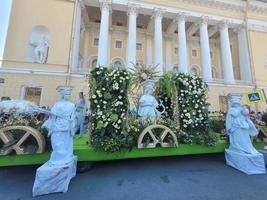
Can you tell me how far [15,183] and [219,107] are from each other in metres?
17.9

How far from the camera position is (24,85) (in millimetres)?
12781

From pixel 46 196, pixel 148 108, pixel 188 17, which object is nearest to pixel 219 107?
pixel 188 17

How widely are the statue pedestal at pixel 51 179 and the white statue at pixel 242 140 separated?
4621 mm

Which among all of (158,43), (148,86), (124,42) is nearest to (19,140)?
(148,86)

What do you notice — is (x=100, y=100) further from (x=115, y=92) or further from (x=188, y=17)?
(x=188, y=17)

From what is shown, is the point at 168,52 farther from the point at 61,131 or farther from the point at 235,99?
the point at 61,131

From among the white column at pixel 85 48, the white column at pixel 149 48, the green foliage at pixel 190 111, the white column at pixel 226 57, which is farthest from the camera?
the white column at pixel 149 48

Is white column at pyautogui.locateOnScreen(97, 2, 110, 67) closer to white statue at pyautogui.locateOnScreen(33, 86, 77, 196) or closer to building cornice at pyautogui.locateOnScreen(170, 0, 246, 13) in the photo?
building cornice at pyautogui.locateOnScreen(170, 0, 246, 13)

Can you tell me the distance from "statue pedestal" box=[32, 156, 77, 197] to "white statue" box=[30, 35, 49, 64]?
43.3 feet

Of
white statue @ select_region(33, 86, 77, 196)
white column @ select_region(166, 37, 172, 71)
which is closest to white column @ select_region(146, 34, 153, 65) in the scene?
white column @ select_region(166, 37, 172, 71)

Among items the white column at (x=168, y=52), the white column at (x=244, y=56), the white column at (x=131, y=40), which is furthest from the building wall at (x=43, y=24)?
the white column at (x=244, y=56)

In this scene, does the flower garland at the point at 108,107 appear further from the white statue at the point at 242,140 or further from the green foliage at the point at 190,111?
the white statue at the point at 242,140

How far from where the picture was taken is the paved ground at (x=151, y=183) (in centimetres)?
307

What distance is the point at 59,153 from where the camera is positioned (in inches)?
132
